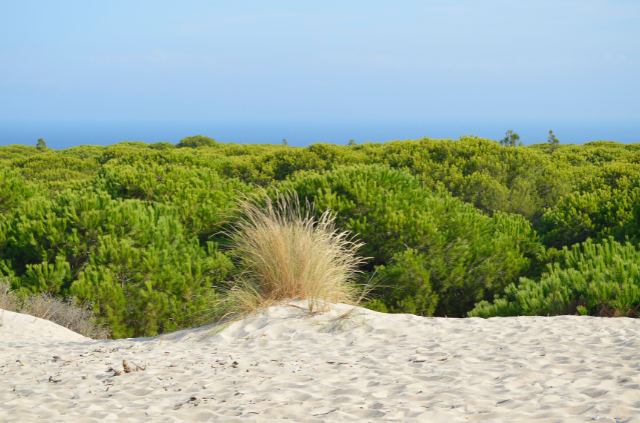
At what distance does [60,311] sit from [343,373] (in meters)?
4.58

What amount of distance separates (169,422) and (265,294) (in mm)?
3076

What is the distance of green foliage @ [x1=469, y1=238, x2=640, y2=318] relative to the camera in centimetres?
530

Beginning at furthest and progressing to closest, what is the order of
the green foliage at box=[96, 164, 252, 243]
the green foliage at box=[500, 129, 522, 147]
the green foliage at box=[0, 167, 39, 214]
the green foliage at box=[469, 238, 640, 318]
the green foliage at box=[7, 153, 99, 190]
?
1. the green foliage at box=[500, 129, 522, 147]
2. the green foliage at box=[7, 153, 99, 190]
3. the green foliage at box=[0, 167, 39, 214]
4. the green foliage at box=[96, 164, 252, 243]
5. the green foliage at box=[469, 238, 640, 318]

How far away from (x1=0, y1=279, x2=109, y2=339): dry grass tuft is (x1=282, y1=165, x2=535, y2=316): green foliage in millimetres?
3799

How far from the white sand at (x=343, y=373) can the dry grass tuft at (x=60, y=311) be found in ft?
2.82

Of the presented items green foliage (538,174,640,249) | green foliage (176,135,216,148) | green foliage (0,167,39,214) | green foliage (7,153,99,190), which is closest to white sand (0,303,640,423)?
green foliage (538,174,640,249)

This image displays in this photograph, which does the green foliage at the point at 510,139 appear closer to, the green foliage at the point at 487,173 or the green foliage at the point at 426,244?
the green foliage at the point at 487,173

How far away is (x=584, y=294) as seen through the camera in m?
5.61

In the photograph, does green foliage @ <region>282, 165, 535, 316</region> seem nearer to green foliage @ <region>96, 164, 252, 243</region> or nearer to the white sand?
the white sand

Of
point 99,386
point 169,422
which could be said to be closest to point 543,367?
point 169,422

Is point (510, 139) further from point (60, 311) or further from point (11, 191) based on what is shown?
point (60, 311)

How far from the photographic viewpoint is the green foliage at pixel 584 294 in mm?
Answer: 5301

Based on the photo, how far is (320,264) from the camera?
575 cm

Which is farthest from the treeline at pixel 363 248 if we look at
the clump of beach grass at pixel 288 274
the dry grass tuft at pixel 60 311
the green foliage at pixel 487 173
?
the green foliage at pixel 487 173
